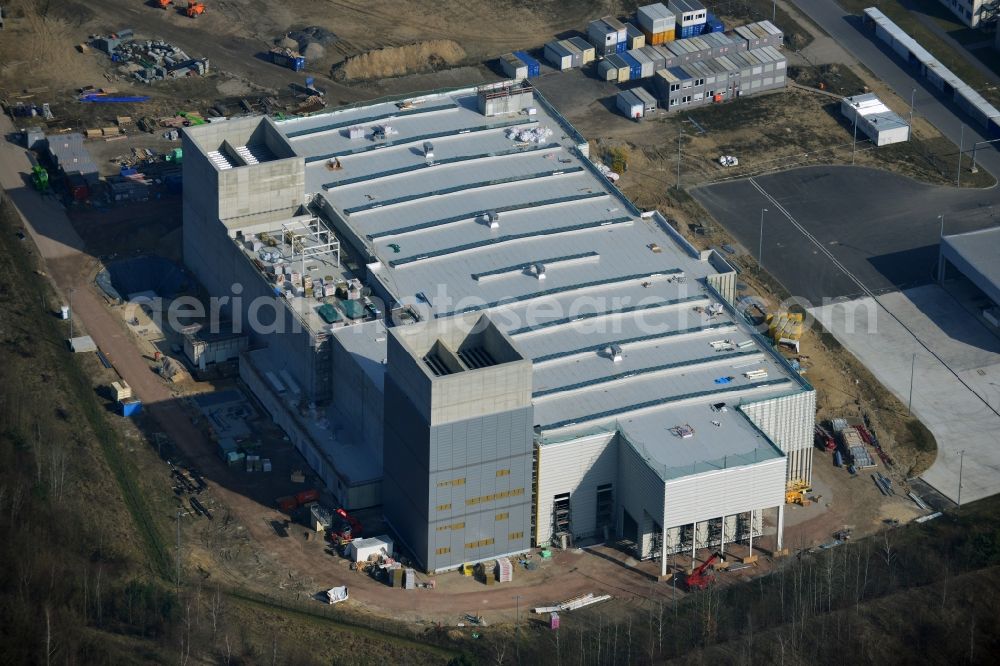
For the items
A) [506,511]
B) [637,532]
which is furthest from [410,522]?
[637,532]

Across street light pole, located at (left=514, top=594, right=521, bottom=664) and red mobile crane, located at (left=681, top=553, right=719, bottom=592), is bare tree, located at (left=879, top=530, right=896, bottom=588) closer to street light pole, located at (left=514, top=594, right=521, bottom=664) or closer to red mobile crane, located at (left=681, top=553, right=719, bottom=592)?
red mobile crane, located at (left=681, top=553, right=719, bottom=592)

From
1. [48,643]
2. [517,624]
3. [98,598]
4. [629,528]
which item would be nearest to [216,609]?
[98,598]

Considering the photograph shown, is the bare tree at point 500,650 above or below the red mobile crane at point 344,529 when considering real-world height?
below

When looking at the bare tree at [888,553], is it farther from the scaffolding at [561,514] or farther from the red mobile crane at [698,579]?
the scaffolding at [561,514]

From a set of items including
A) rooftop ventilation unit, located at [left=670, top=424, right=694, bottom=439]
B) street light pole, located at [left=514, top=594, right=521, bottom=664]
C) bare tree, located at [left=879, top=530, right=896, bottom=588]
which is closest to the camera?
street light pole, located at [left=514, top=594, right=521, bottom=664]

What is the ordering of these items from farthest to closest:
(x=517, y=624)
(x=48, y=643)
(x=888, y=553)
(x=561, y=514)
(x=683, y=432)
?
(x=888, y=553)
(x=561, y=514)
(x=683, y=432)
(x=517, y=624)
(x=48, y=643)

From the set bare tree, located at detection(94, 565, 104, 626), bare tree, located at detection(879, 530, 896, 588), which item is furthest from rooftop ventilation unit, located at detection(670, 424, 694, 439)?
bare tree, located at detection(94, 565, 104, 626)

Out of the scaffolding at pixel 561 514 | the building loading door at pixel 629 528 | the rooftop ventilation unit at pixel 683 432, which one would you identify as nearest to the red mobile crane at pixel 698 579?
the building loading door at pixel 629 528

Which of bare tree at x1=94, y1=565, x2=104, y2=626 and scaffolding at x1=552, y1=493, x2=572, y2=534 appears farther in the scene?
scaffolding at x1=552, y1=493, x2=572, y2=534

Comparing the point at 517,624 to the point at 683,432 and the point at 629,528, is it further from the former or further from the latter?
the point at 683,432

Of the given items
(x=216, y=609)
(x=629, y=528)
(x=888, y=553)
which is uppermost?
(x=216, y=609)

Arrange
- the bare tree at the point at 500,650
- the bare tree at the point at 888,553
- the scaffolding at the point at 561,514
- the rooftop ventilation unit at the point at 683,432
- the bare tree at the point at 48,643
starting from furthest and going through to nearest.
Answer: the scaffolding at the point at 561,514 → the bare tree at the point at 888,553 → the rooftop ventilation unit at the point at 683,432 → the bare tree at the point at 500,650 → the bare tree at the point at 48,643
